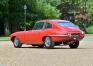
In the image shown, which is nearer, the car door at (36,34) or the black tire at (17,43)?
the car door at (36,34)

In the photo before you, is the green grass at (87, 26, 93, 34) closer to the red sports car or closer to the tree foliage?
the tree foliage

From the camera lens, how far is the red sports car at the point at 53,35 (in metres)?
24.7

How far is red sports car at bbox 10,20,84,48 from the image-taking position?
2472cm

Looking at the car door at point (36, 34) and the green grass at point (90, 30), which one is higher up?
the car door at point (36, 34)

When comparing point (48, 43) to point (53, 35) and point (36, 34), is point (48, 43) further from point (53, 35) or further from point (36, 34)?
point (36, 34)

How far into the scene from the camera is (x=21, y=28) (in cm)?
5884

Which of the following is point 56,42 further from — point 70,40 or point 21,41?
point 21,41

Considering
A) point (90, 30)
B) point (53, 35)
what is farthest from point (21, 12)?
point (53, 35)

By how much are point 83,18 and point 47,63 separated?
2322 inches

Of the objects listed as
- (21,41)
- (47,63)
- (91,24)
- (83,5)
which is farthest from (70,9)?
(47,63)

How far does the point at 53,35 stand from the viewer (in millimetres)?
24766

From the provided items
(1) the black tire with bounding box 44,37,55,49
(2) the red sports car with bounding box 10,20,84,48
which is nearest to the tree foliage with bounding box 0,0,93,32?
(2) the red sports car with bounding box 10,20,84,48

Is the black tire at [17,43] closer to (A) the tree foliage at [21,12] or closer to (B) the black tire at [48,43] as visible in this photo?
(B) the black tire at [48,43]

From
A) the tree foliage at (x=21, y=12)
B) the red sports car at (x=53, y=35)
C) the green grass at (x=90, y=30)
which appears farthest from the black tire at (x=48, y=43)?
the green grass at (x=90, y=30)
